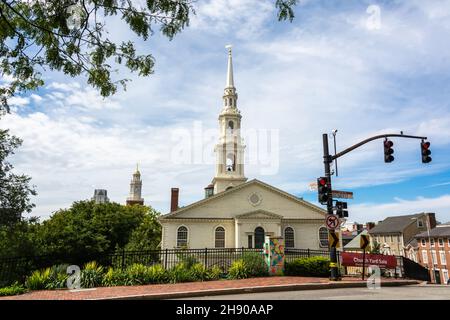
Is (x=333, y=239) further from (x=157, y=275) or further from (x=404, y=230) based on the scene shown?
(x=404, y=230)

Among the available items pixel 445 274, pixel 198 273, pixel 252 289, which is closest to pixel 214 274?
pixel 198 273

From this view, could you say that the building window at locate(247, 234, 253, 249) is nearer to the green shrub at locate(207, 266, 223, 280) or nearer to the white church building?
the white church building

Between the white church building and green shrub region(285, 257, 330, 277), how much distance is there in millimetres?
19170

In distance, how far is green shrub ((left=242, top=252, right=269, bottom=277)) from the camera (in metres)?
15.6

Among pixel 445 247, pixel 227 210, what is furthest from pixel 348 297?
pixel 445 247

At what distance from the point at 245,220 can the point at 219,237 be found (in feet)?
10.9

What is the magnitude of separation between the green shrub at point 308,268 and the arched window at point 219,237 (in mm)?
20207

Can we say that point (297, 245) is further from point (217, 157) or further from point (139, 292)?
point (139, 292)

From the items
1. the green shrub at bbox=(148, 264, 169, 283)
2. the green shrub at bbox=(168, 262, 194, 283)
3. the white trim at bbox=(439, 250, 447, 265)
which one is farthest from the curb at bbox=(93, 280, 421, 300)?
the white trim at bbox=(439, 250, 447, 265)

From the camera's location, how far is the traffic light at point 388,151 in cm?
1458

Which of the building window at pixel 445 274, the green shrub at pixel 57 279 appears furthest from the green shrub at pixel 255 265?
the building window at pixel 445 274

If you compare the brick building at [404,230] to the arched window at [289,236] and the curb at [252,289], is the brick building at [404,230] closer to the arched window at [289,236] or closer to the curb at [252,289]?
the arched window at [289,236]

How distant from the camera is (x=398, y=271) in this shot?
690 inches

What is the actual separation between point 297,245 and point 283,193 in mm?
5805
